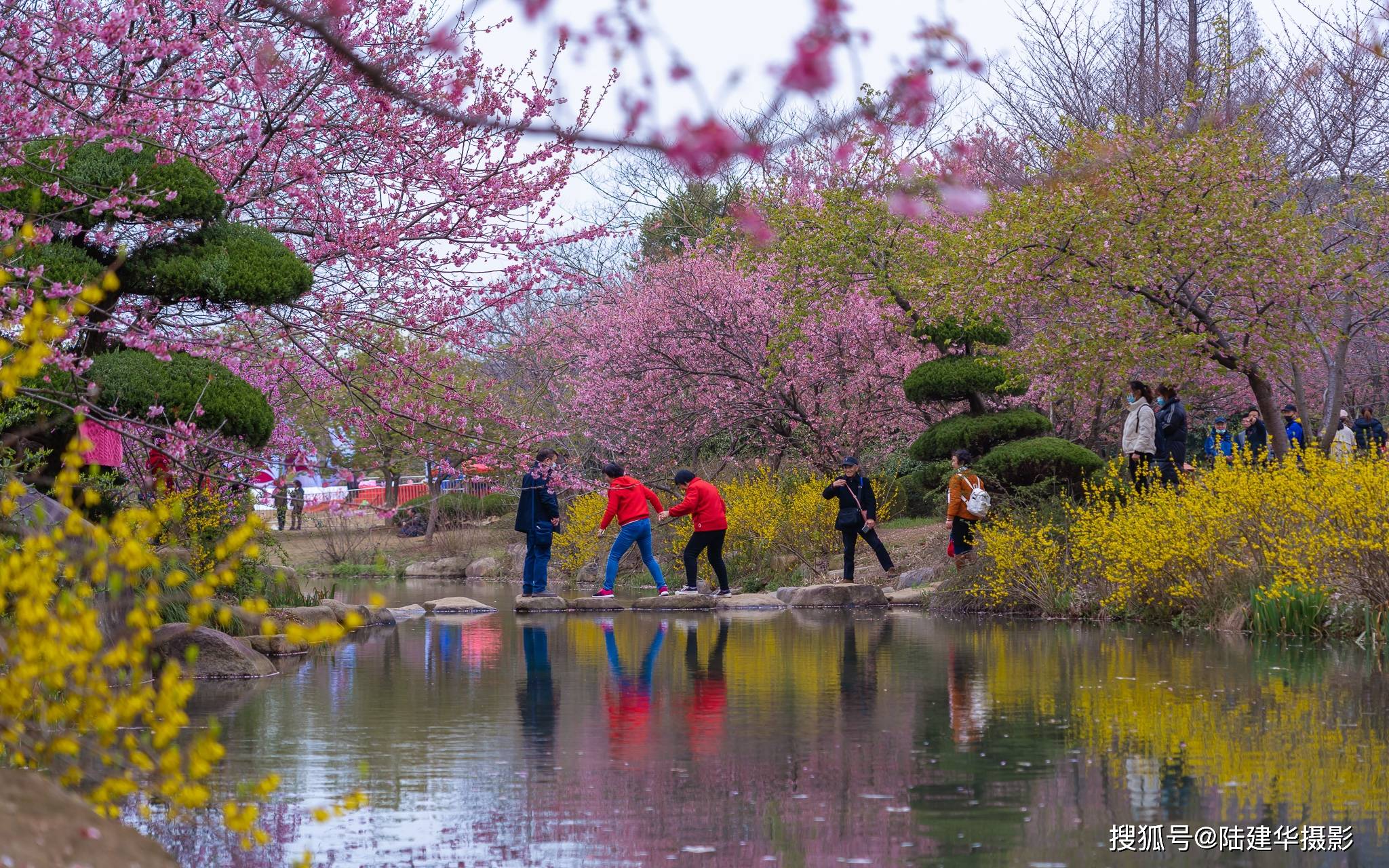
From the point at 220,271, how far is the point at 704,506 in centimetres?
1038

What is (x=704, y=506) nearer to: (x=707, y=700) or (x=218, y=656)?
(x=218, y=656)

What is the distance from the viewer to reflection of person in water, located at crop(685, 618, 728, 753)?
8500 mm

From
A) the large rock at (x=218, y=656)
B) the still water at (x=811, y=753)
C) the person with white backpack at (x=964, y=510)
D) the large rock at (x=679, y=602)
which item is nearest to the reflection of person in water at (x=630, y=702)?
the still water at (x=811, y=753)

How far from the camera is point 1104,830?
5.87 m

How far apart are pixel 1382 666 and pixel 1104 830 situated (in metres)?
6.30

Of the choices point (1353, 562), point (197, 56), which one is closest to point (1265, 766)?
point (1353, 562)

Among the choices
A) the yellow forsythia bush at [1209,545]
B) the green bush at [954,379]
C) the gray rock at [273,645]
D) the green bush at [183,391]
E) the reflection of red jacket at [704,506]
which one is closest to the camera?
the green bush at [183,391]

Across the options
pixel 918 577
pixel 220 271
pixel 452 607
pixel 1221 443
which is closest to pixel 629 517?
pixel 452 607

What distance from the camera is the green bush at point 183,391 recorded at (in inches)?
453

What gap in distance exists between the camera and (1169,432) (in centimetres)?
1964

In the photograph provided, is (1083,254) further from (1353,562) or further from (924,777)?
(924,777)

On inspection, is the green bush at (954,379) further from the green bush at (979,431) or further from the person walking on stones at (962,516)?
the person walking on stones at (962,516)

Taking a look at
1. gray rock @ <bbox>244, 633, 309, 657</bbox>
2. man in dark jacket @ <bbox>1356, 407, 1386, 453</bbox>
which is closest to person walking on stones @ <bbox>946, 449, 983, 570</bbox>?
gray rock @ <bbox>244, 633, 309, 657</bbox>

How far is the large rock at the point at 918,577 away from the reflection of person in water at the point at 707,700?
24.1 feet
